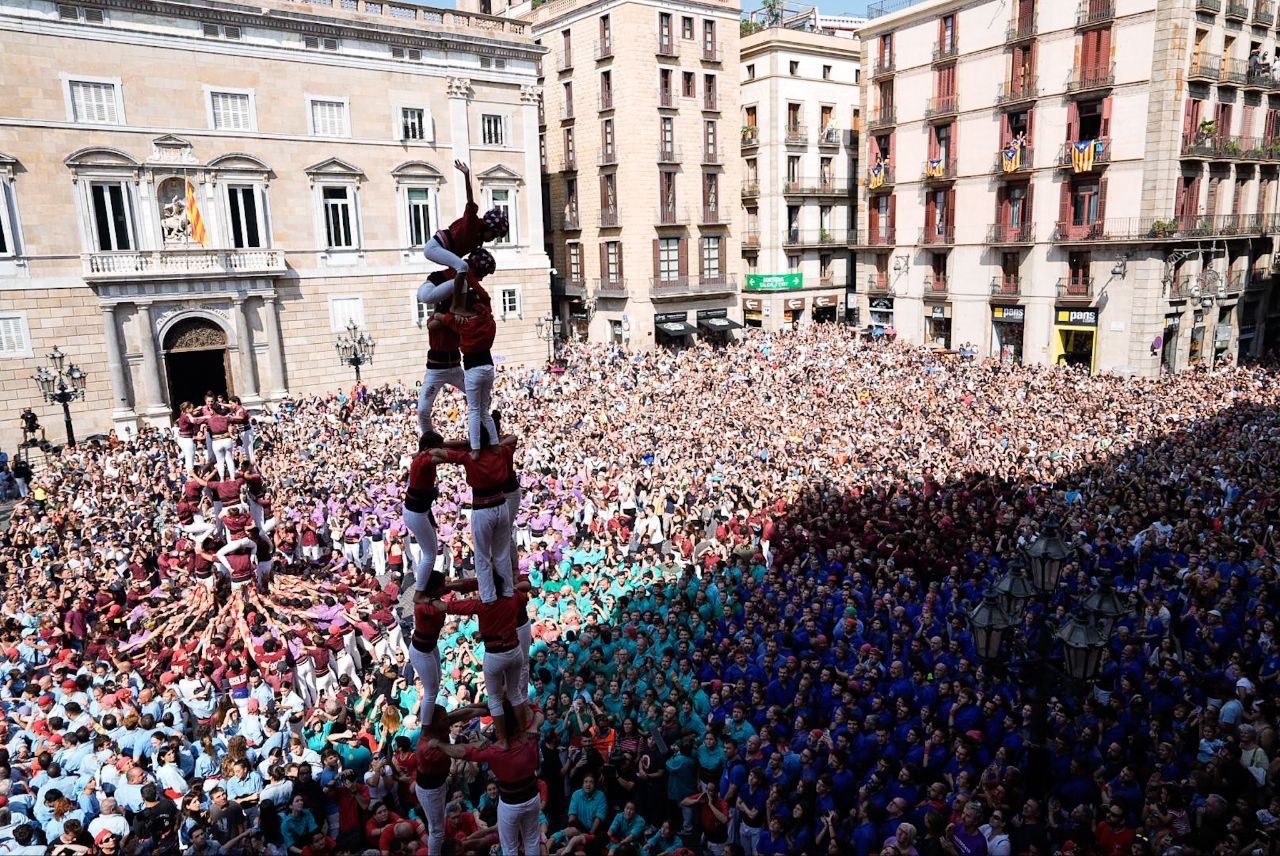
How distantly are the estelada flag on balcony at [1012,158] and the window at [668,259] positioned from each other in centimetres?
1646

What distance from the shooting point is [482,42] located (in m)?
36.8

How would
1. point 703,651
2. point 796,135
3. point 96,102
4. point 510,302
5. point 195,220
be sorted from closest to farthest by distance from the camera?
point 703,651, point 96,102, point 195,220, point 510,302, point 796,135

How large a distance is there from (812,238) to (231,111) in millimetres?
31784

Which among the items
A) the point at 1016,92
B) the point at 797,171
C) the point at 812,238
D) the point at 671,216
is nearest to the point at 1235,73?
the point at 1016,92

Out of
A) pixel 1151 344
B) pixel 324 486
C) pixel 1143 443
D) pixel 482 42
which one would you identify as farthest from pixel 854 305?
pixel 324 486

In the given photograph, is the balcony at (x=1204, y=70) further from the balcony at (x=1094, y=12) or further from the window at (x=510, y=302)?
the window at (x=510, y=302)

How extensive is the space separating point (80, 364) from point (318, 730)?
81.7 feet

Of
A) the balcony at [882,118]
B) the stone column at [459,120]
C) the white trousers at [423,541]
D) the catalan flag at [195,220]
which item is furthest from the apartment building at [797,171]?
the white trousers at [423,541]

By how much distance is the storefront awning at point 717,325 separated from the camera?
153 ft

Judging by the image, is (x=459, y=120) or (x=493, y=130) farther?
(x=493, y=130)

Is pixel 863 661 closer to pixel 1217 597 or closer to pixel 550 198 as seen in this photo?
pixel 1217 597

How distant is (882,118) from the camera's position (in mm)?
45031

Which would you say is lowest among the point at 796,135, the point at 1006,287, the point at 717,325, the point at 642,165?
the point at 717,325

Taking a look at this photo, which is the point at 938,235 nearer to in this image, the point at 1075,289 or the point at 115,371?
the point at 1075,289
